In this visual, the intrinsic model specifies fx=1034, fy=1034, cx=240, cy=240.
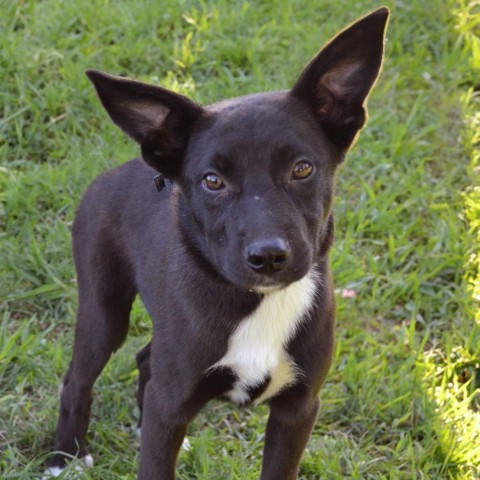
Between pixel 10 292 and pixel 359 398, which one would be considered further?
pixel 10 292

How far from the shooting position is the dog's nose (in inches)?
120

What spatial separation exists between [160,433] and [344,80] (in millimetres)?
1329

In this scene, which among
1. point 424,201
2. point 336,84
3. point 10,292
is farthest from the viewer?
point 424,201

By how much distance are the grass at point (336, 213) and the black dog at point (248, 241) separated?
719 millimetres

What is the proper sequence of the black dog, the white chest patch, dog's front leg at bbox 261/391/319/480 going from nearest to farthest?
the black dog, the white chest patch, dog's front leg at bbox 261/391/319/480

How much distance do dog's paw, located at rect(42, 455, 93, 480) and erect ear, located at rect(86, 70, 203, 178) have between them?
4.38ft

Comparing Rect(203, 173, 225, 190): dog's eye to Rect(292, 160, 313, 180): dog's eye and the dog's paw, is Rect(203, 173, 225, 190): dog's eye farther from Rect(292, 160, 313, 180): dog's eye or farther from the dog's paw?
the dog's paw

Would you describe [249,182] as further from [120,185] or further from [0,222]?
[0,222]

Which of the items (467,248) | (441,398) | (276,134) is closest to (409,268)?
(467,248)

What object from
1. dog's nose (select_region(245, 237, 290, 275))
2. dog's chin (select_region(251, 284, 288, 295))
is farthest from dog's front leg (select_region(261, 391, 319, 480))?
dog's nose (select_region(245, 237, 290, 275))

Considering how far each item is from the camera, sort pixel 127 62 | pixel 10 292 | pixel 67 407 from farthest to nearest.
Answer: pixel 127 62
pixel 10 292
pixel 67 407

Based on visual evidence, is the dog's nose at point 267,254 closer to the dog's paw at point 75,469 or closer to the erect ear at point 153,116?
the erect ear at point 153,116

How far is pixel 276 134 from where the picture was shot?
322cm

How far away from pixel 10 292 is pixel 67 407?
985 millimetres
